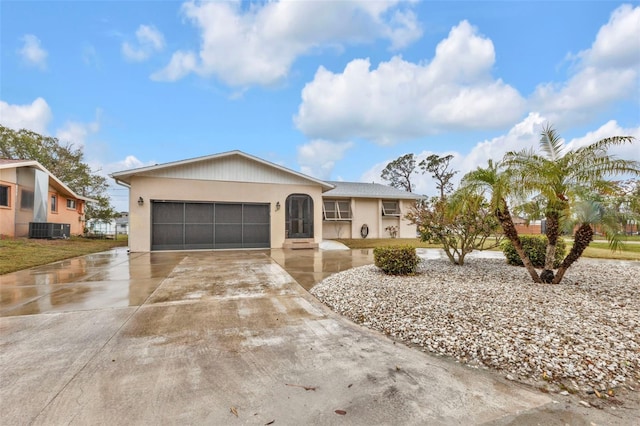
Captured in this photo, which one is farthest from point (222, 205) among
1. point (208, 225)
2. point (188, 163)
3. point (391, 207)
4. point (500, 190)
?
point (391, 207)

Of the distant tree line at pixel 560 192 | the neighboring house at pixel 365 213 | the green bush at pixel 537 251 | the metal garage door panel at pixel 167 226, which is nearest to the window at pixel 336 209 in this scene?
the neighboring house at pixel 365 213

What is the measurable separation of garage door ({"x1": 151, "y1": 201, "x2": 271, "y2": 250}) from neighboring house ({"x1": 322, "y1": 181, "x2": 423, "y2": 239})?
19.1 feet

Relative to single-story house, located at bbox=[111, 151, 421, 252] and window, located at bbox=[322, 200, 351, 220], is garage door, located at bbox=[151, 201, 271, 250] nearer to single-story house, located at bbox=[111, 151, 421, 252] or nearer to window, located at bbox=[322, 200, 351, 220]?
single-story house, located at bbox=[111, 151, 421, 252]

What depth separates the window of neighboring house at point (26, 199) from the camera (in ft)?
48.4

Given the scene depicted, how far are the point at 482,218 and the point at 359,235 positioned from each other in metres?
12.1

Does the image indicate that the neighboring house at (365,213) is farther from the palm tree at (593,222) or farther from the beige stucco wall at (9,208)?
the beige stucco wall at (9,208)

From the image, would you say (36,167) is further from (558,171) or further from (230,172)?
(558,171)

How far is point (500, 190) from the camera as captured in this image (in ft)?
18.4

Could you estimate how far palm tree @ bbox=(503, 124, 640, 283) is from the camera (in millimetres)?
5203

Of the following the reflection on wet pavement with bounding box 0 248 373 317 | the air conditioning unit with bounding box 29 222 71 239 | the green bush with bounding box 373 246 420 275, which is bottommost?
the reflection on wet pavement with bounding box 0 248 373 317

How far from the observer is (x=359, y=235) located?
19594mm

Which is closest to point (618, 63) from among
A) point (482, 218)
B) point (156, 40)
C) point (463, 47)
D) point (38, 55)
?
point (463, 47)

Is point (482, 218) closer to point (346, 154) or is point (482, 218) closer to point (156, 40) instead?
point (156, 40)

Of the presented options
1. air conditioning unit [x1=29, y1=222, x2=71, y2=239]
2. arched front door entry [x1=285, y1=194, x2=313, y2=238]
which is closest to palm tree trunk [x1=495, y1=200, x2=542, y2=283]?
arched front door entry [x1=285, y1=194, x2=313, y2=238]
